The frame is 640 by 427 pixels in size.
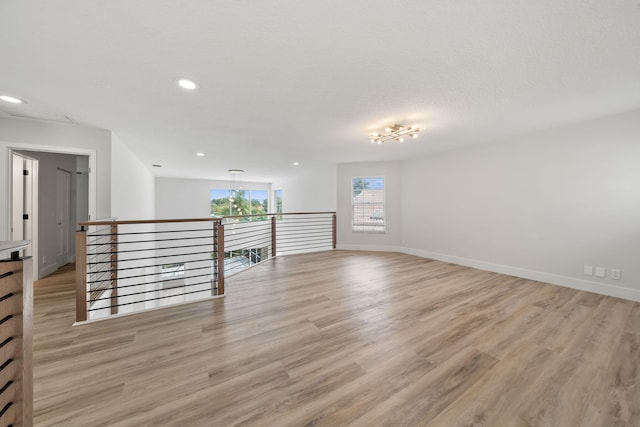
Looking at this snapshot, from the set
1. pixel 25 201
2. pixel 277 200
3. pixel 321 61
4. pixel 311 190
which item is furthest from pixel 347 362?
pixel 277 200

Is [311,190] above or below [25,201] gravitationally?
above

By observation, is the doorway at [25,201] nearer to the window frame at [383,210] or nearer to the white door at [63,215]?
the white door at [63,215]

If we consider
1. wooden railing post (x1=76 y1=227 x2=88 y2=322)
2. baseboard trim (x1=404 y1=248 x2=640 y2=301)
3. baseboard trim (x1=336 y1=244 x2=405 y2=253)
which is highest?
wooden railing post (x1=76 y1=227 x2=88 y2=322)

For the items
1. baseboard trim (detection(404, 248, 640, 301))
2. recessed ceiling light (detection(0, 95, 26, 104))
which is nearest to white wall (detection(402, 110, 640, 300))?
baseboard trim (detection(404, 248, 640, 301))

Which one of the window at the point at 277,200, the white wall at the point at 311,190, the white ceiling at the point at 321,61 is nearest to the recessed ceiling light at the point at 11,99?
the white ceiling at the point at 321,61

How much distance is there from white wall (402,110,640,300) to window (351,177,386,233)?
128 centimetres

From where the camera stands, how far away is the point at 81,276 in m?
2.19

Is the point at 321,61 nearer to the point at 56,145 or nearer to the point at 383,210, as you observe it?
the point at 56,145

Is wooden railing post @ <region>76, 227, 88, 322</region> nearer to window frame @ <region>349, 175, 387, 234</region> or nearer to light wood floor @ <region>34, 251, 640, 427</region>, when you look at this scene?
light wood floor @ <region>34, 251, 640, 427</region>

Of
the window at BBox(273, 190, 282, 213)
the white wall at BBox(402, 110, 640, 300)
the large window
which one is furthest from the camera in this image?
the window at BBox(273, 190, 282, 213)

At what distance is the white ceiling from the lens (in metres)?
1.35

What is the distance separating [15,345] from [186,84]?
212 cm

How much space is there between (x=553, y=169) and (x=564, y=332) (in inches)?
97.7

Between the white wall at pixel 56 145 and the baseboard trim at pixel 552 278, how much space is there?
608 cm
